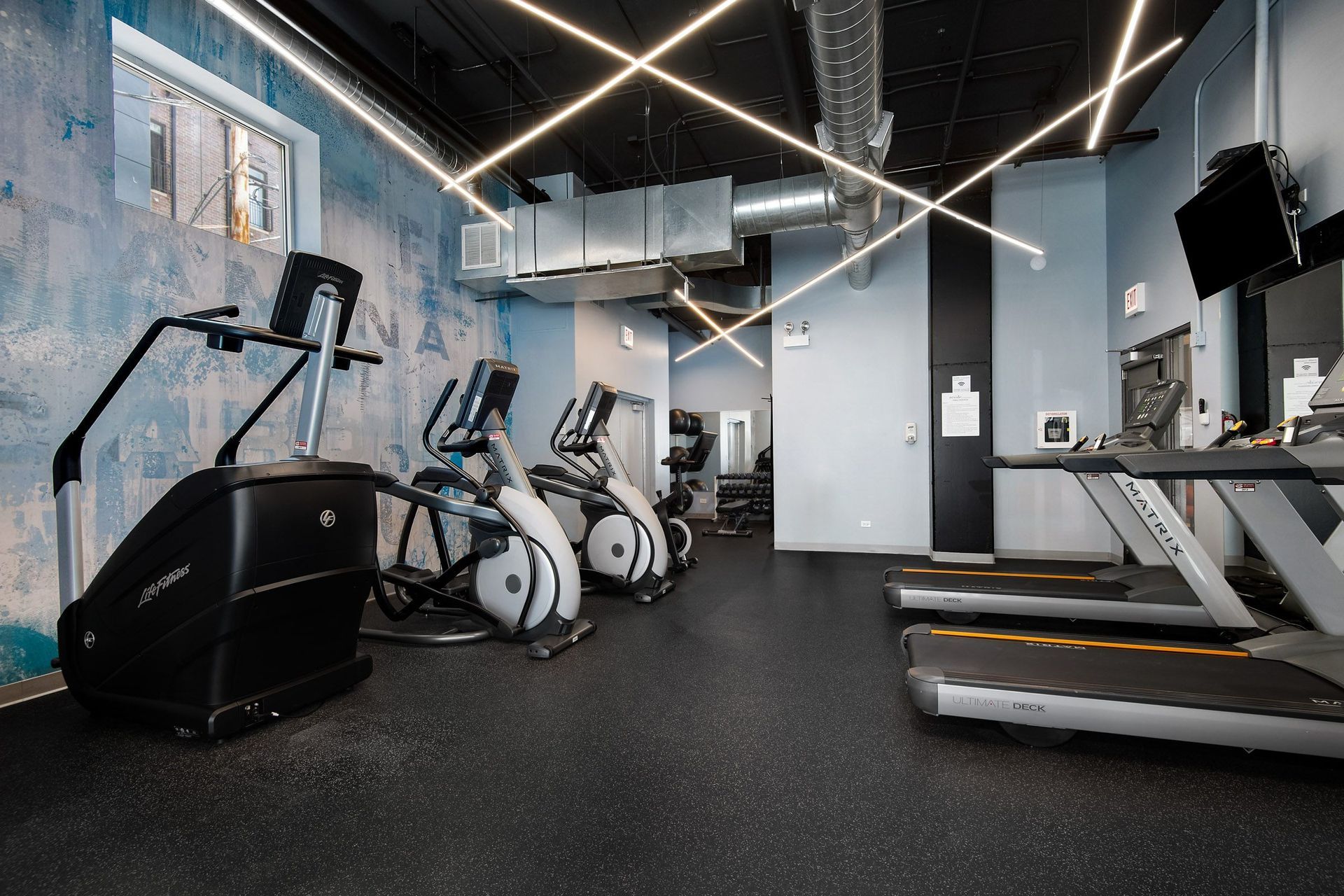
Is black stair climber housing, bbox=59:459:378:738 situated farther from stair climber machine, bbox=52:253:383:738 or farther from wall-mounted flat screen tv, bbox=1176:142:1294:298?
wall-mounted flat screen tv, bbox=1176:142:1294:298

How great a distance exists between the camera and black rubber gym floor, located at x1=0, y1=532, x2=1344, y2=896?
1550 millimetres

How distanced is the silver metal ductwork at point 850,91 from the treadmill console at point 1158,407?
225cm

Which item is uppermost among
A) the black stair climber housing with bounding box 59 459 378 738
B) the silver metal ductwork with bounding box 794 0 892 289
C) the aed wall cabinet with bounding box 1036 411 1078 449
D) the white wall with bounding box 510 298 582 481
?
the silver metal ductwork with bounding box 794 0 892 289

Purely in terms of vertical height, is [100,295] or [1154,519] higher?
[100,295]

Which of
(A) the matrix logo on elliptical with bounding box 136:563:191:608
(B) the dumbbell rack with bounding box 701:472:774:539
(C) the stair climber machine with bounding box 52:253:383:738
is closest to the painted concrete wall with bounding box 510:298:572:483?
(B) the dumbbell rack with bounding box 701:472:774:539

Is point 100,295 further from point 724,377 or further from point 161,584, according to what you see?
point 724,377

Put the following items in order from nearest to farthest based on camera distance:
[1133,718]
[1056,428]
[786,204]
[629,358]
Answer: [1133,718], [786,204], [1056,428], [629,358]

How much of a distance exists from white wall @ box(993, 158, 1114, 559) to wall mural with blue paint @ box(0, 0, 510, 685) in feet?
20.2

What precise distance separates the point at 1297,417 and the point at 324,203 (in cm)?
574

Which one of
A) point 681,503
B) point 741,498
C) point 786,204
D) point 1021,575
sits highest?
point 786,204

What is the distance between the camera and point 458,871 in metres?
1.57

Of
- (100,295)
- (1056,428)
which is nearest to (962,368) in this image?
(1056,428)

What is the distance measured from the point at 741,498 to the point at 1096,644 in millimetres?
6660

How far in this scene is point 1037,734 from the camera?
225cm
